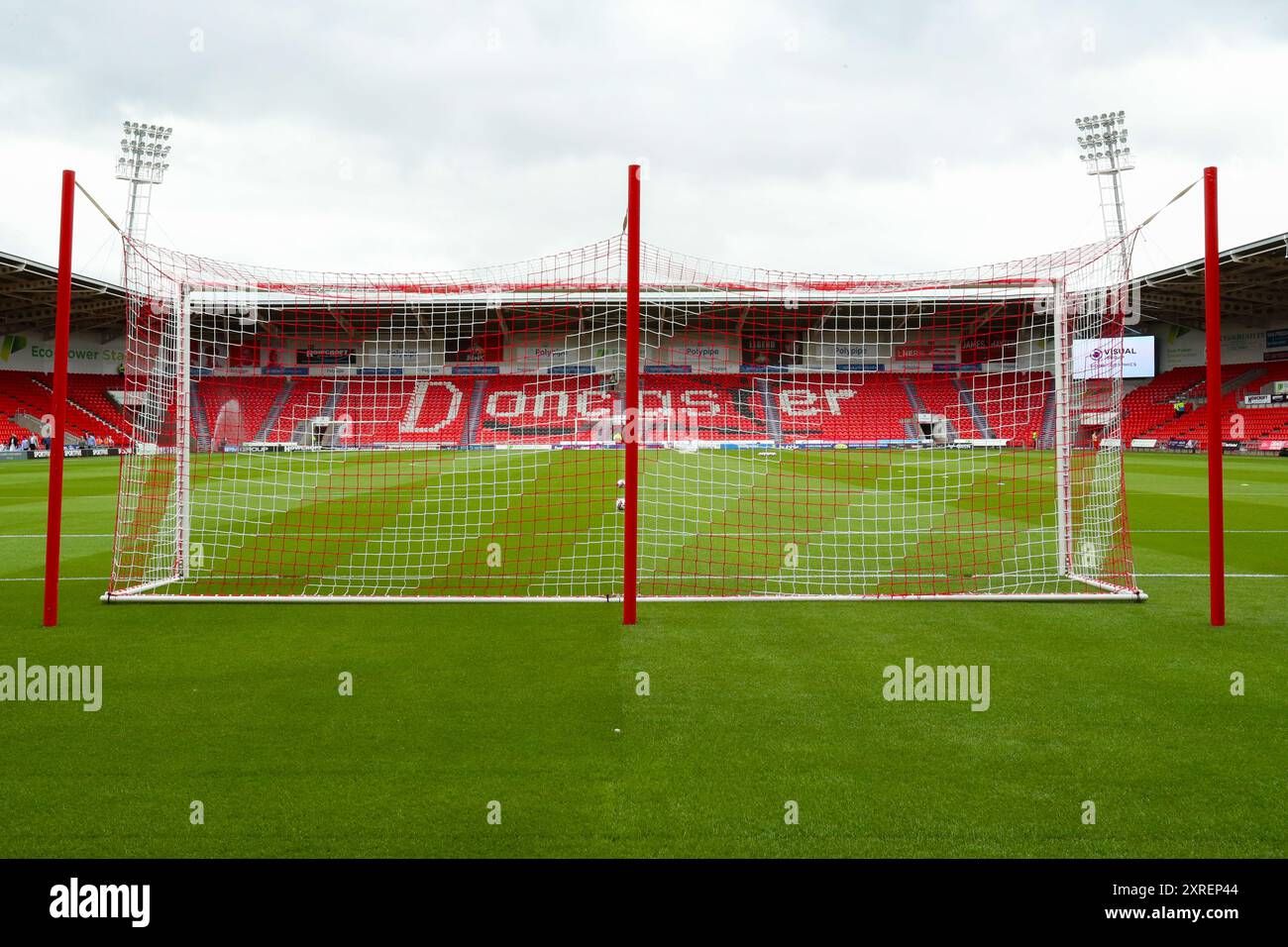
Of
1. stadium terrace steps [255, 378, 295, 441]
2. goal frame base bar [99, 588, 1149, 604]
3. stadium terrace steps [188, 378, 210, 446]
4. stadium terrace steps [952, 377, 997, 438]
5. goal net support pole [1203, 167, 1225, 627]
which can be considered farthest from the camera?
stadium terrace steps [952, 377, 997, 438]

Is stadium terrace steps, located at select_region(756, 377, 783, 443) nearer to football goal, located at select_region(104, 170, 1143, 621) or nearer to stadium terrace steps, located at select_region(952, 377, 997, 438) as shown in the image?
stadium terrace steps, located at select_region(952, 377, 997, 438)

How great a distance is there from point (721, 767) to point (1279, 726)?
9.48 ft

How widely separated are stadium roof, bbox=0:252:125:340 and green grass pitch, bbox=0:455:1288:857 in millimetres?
32164

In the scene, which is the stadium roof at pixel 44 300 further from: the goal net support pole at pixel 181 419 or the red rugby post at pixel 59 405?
the red rugby post at pixel 59 405

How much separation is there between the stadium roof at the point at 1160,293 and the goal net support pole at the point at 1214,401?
28.7 m

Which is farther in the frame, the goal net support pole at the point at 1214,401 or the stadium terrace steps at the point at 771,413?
the stadium terrace steps at the point at 771,413

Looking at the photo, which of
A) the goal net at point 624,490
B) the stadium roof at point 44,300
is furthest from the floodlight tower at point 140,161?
the goal net at point 624,490

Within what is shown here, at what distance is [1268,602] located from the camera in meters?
7.30

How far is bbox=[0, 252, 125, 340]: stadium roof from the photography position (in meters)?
33.8

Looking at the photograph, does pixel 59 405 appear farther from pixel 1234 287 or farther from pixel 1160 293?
pixel 1160 293

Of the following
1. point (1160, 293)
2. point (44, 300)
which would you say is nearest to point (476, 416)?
point (44, 300)

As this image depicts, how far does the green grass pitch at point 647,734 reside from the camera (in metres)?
3.19

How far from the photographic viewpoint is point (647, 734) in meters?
4.22

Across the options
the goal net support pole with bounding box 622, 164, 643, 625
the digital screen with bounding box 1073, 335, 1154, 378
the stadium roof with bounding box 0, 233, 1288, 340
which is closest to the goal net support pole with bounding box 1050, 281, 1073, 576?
the digital screen with bounding box 1073, 335, 1154, 378
